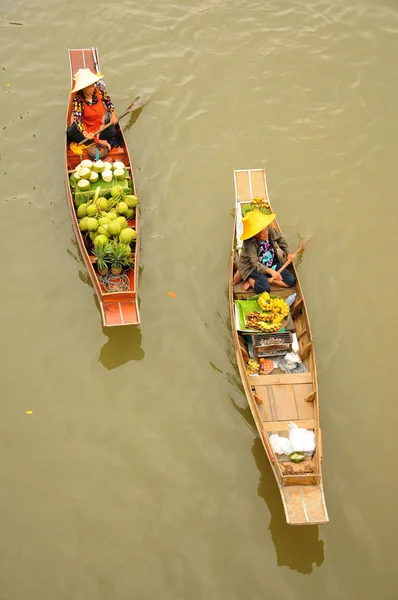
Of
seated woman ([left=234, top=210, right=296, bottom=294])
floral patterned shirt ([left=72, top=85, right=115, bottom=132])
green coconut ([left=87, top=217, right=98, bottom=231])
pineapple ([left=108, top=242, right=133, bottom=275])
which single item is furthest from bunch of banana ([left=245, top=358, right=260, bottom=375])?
floral patterned shirt ([left=72, top=85, right=115, bottom=132])

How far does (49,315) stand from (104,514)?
268 cm

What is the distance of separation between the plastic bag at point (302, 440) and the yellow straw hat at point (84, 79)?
5555 mm

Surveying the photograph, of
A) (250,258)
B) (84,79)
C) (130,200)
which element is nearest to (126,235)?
(130,200)

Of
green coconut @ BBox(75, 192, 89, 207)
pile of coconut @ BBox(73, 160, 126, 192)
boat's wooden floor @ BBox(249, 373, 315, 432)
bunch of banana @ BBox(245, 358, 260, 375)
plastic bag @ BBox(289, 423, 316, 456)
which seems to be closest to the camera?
plastic bag @ BBox(289, 423, 316, 456)

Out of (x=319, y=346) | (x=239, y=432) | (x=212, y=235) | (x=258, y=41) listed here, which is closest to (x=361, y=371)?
(x=319, y=346)

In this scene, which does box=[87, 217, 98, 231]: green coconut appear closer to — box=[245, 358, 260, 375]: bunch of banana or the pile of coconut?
the pile of coconut

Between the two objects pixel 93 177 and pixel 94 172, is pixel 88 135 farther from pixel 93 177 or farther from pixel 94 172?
pixel 93 177

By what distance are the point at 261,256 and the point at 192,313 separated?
1.18 metres

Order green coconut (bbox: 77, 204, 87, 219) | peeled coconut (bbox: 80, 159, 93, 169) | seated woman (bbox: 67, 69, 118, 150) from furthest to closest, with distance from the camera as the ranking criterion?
seated woman (bbox: 67, 69, 118, 150), peeled coconut (bbox: 80, 159, 93, 169), green coconut (bbox: 77, 204, 87, 219)

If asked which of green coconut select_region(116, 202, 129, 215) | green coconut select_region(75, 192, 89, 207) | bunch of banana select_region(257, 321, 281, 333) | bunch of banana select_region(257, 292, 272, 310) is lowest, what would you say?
bunch of banana select_region(257, 321, 281, 333)

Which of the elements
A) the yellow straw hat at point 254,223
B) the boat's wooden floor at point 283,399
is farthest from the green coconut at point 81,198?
the boat's wooden floor at point 283,399

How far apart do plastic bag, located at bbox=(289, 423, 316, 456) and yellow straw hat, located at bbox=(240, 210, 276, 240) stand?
237 cm

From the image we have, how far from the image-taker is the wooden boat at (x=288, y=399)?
560 centimetres

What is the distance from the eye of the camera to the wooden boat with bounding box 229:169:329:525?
560cm
